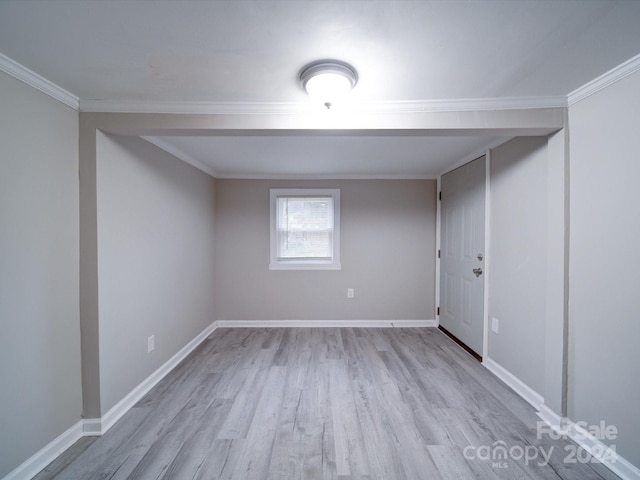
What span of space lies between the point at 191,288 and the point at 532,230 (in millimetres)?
3319

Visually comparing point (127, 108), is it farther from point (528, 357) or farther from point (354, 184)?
point (528, 357)

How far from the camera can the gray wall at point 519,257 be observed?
1.91m

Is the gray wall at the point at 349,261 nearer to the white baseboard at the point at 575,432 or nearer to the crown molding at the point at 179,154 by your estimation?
the crown molding at the point at 179,154

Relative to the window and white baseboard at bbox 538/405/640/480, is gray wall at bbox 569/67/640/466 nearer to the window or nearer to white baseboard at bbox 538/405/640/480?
white baseboard at bbox 538/405/640/480

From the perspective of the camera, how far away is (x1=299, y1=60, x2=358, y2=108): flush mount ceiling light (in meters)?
1.30

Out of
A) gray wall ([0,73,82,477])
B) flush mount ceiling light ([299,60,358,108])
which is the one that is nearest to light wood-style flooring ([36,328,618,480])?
gray wall ([0,73,82,477])

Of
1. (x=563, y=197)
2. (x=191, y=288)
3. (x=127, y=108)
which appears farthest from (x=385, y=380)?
(x=127, y=108)

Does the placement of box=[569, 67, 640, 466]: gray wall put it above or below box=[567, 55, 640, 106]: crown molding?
below

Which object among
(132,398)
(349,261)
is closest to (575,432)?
(349,261)

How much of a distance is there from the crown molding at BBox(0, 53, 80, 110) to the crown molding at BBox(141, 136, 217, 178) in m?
0.53

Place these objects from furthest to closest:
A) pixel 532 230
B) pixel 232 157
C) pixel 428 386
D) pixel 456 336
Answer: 1. pixel 456 336
2. pixel 232 157
3. pixel 428 386
4. pixel 532 230

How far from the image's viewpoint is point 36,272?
1.39 meters

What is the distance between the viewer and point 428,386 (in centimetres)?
218

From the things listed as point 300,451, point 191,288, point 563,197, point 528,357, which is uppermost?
point 563,197
